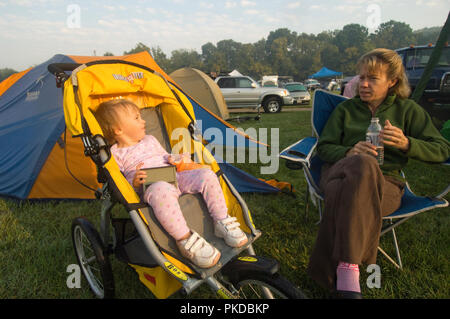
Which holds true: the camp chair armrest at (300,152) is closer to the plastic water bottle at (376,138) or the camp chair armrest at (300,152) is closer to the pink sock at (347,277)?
the plastic water bottle at (376,138)

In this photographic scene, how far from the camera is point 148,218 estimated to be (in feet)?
6.21

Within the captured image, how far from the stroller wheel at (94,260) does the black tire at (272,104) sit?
12.6 m

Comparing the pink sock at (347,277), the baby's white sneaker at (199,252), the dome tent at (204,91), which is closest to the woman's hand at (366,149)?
the pink sock at (347,277)

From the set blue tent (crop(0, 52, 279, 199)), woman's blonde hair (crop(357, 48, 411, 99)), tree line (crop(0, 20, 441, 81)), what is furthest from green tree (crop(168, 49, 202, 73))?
woman's blonde hair (crop(357, 48, 411, 99))

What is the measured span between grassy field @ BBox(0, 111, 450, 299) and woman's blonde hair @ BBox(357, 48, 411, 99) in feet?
4.60

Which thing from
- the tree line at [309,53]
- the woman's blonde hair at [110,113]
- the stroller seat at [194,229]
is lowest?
the stroller seat at [194,229]

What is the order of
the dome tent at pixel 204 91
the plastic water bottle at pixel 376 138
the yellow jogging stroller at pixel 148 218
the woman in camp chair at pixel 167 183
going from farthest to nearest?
A: the dome tent at pixel 204 91
the plastic water bottle at pixel 376 138
the woman in camp chair at pixel 167 183
the yellow jogging stroller at pixel 148 218

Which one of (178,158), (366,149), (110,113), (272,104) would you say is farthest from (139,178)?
(272,104)

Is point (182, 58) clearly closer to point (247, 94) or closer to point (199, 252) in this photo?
point (247, 94)

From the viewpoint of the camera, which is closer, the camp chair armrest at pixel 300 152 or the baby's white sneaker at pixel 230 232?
the baby's white sneaker at pixel 230 232

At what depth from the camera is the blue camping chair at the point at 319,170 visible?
1955 millimetres

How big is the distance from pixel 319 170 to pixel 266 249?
3.00 ft

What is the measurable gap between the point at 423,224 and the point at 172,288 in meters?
2.68

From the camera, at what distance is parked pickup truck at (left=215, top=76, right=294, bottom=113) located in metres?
13.8
